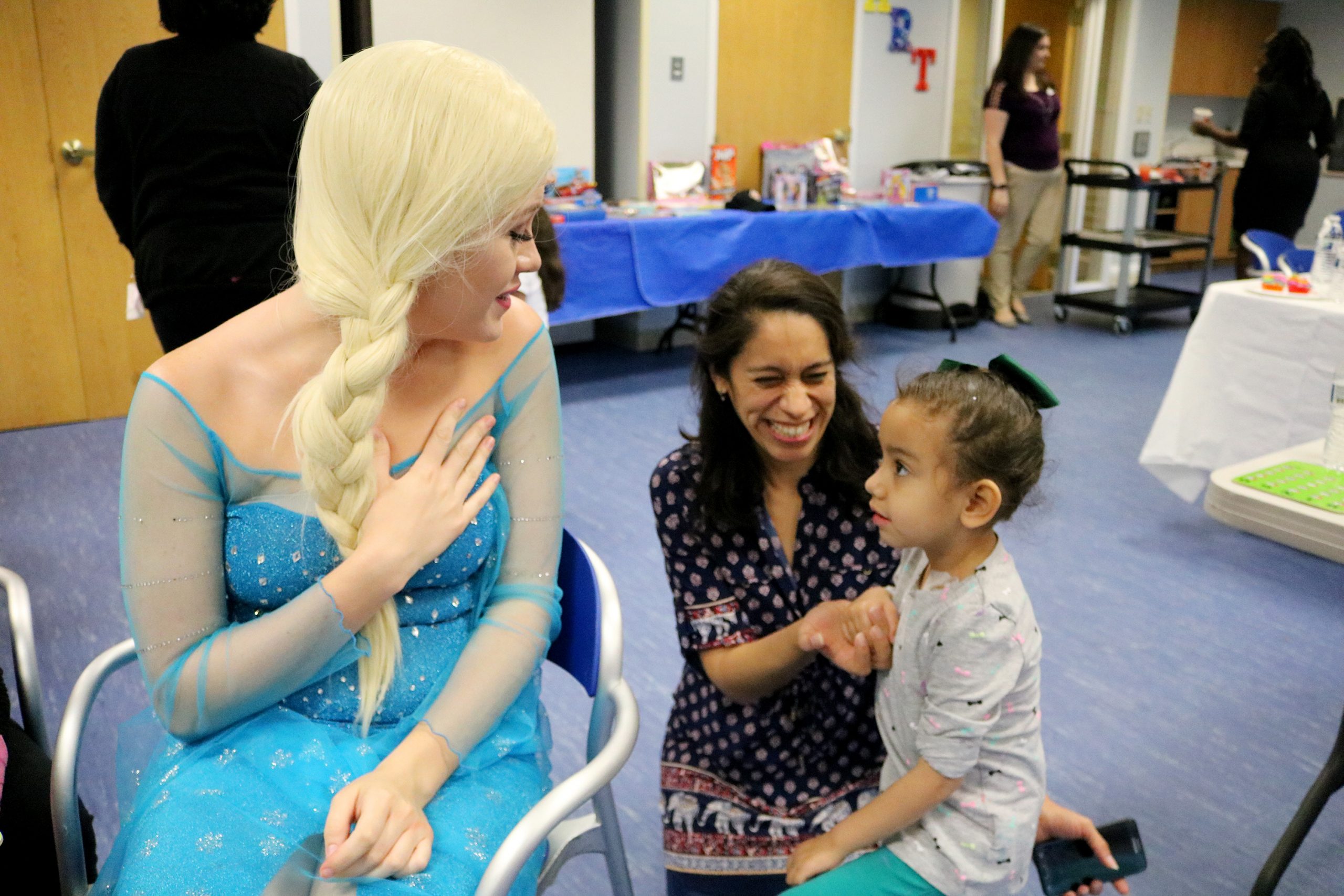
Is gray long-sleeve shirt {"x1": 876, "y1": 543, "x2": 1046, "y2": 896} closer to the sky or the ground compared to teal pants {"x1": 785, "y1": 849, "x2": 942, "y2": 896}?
closer to the sky

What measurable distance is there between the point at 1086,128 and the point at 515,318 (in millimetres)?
6947

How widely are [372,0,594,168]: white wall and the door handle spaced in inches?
46.6

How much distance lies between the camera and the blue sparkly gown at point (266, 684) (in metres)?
0.92

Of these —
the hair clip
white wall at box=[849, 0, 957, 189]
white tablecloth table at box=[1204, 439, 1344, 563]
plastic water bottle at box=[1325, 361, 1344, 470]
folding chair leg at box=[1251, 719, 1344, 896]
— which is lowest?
folding chair leg at box=[1251, 719, 1344, 896]

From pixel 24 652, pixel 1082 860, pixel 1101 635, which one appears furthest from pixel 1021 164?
pixel 24 652

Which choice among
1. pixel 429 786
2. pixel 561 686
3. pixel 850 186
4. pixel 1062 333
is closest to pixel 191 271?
pixel 561 686

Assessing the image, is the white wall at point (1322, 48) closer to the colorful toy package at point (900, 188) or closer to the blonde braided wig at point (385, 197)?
the colorful toy package at point (900, 188)

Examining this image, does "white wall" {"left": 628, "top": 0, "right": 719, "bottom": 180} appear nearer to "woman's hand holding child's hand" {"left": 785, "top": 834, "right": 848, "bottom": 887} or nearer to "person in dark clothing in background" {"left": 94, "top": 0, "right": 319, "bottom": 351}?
"person in dark clothing in background" {"left": 94, "top": 0, "right": 319, "bottom": 351}

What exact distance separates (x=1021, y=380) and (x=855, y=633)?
32cm

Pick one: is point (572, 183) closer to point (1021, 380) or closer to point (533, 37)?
point (533, 37)

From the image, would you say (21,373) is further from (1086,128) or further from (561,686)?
(1086,128)

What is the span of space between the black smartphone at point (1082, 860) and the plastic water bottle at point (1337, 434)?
0.71 metres

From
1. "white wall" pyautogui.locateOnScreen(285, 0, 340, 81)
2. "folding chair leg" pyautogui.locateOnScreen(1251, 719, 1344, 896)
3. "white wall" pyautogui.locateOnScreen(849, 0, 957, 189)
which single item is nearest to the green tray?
"folding chair leg" pyautogui.locateOnScreen(1251, 719, 1344, 896)

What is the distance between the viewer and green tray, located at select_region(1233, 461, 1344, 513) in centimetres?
138
